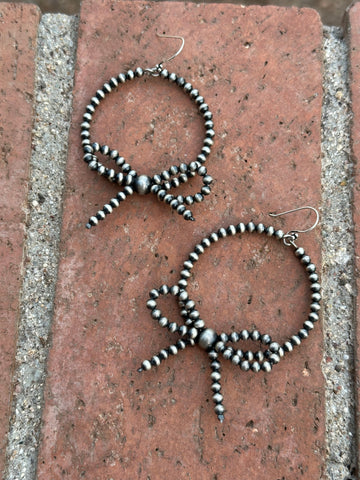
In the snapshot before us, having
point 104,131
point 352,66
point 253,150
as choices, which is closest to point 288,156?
point 253,150

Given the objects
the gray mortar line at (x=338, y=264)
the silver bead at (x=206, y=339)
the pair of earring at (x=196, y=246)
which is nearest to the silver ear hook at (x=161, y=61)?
the pair of earring at (x=196, y=246)

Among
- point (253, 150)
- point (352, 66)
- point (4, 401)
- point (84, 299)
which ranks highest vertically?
point (352, 66)

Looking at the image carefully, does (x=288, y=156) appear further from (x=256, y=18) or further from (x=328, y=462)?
(x=328, y=462)

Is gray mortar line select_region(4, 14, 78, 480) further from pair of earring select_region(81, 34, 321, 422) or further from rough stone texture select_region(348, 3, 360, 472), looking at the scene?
rough stone texture select_region(348, 3, 360, 472)

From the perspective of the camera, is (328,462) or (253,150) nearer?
(328,462)

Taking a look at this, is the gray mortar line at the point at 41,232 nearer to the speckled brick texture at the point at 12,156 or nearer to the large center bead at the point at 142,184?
the speckled brick texture at the point at 12,156

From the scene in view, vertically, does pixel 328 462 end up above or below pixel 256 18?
below

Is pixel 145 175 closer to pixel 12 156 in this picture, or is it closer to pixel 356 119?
pixel 12 156
